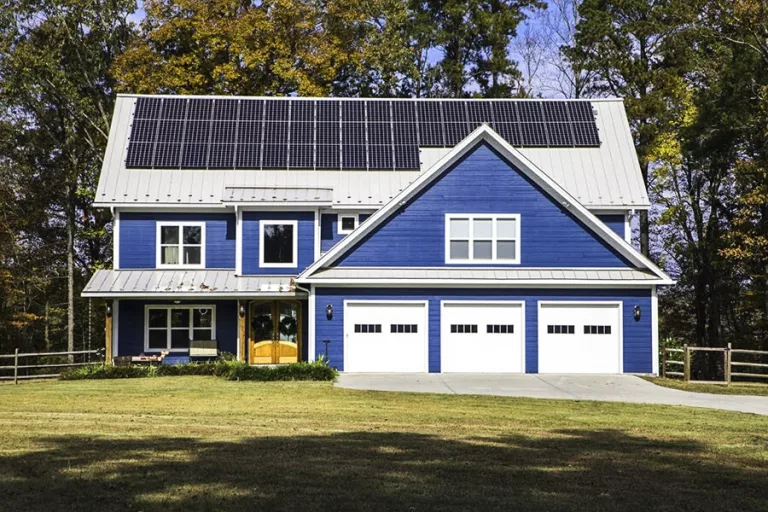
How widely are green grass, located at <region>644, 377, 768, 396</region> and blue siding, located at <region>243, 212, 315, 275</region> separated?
11.3 meters

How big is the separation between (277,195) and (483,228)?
6.72m

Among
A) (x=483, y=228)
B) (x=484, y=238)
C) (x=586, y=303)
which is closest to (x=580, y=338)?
(x=586, y=303)

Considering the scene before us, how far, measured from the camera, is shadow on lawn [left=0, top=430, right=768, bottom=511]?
35.0 feet

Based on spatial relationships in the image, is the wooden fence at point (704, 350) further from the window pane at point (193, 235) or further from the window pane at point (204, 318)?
the window pane at point (193, 235)

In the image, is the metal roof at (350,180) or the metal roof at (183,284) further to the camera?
the metal roof at (350,180)

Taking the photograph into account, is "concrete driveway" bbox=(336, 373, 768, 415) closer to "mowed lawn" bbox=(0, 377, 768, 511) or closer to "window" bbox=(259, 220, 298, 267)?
"mowed lawn" bbox=(0, 377, 768, 511)

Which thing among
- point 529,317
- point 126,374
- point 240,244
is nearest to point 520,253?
point 529,317

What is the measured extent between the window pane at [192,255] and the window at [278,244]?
2309 mm

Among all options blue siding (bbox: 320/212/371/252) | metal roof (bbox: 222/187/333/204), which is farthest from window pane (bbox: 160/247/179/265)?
blue siding (bbox: 320/212/371/252)

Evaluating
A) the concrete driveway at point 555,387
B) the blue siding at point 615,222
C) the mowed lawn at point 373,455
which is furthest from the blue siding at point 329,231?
the mowed lawn at point 373,455

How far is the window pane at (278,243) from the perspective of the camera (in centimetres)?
3347

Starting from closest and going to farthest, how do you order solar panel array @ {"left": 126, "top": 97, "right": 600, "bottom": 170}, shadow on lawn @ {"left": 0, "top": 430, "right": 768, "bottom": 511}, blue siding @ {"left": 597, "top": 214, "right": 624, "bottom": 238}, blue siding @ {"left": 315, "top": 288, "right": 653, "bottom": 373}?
shadow on lawn @ {"left": 0, "top": 430, "right": 768, "bottom": 511} → blue siding @ {"left": 315, "top": 288, "right": 653, "bottom": 373} → blue siding @ {"left": 597, "top": 214, "right": 624, "bottom": 238} → solar panel array @ {"left": 126, "top": 97, "right": 600, "bottom": 170}

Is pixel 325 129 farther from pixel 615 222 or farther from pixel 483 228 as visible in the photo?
pixel 615 222

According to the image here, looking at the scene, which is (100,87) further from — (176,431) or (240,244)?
(176,431)
